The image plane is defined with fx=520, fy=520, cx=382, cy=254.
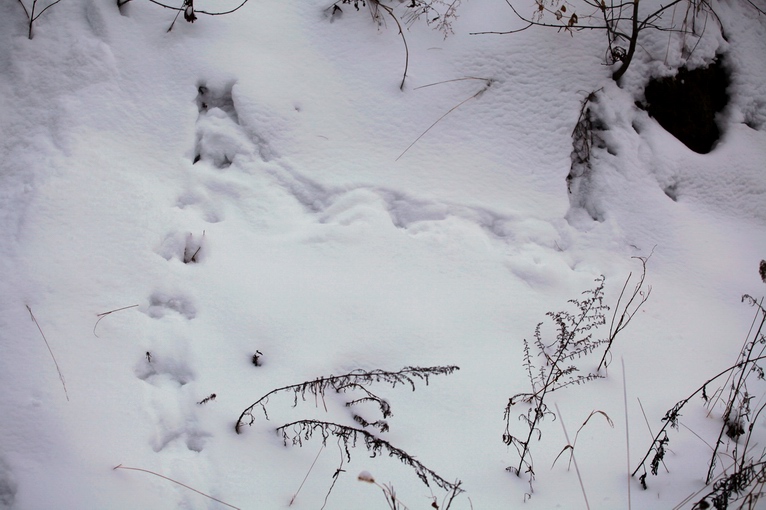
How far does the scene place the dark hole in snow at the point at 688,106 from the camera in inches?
117

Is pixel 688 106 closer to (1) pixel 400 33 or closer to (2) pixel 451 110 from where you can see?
(2) pixel 451 110

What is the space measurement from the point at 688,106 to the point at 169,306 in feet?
9.78

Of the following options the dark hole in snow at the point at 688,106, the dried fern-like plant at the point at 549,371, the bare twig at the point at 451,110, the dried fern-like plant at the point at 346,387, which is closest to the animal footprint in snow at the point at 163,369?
the dried fern-like plant at the point at 346,387

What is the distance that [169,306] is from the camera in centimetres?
204

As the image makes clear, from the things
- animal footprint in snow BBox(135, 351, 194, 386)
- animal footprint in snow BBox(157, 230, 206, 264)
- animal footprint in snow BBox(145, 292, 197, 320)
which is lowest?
animal footprint in snow BBox(135, 351, 194, 386)

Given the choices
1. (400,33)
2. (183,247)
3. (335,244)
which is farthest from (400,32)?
(183,247)

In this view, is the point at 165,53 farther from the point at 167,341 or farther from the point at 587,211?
the point at 587,211

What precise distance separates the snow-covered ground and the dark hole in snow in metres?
0.08

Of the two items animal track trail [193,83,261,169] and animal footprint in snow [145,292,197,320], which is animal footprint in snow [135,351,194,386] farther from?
animal track trail [193,83,261,169]

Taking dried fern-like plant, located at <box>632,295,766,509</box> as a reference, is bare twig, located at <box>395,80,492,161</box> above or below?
above

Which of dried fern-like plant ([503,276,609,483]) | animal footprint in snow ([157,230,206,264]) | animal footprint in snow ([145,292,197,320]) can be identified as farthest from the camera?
animal footprint in snow ([157,230,206,264])

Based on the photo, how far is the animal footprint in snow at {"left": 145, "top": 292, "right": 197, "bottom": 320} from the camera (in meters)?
2.01

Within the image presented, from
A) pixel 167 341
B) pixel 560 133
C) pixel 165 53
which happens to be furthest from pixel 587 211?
pixel 165 53

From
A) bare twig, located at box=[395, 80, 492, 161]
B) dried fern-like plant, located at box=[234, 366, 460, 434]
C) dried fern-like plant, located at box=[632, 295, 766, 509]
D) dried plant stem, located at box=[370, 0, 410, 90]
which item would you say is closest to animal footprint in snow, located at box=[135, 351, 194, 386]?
dried fern-like plant, located at box=[234, 366, 460, 434]
